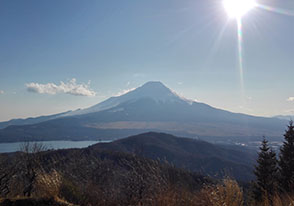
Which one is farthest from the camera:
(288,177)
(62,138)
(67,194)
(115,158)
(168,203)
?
(62,138)

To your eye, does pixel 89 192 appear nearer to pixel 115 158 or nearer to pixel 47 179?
pixel 47 179

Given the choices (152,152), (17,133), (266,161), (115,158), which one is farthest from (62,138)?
(266,161)

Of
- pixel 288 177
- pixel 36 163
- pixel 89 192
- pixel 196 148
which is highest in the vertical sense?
pixel 36 163

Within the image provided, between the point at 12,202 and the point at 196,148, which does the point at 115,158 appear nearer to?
the point at 12,202

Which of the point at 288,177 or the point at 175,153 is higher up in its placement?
the point at 288,177

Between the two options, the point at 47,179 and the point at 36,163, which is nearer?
the point at 47,179

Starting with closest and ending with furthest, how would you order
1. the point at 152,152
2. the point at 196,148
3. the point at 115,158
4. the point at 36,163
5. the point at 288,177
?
the point at 36,163, the point at 288,177, the point at 115,158, the point at 152,152, the point at 196,148
